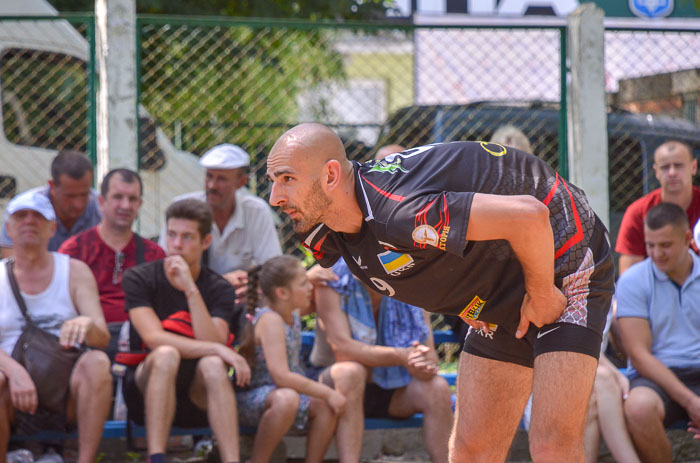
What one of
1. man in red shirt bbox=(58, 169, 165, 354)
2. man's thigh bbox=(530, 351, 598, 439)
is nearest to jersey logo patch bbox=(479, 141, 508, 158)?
man's thigh bbox=(530, 351, 598, 439)

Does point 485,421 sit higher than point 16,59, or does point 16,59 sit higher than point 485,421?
point 16,59

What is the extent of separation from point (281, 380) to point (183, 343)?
1.87ft

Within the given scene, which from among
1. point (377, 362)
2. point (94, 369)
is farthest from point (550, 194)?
point (94, 369)

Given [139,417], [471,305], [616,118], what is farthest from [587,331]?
[616,118]

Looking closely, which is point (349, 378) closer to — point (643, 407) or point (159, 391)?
point (159, 391)

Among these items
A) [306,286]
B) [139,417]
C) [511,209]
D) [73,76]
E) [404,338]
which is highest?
[73,76]

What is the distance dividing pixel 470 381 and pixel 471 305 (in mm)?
393

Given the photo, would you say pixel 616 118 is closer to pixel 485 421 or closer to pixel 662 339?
pixel 662 339

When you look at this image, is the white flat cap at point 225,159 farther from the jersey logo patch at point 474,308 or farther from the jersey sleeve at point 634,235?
the jersey logo patch at point 474,308

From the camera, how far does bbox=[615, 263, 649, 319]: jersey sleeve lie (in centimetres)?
511

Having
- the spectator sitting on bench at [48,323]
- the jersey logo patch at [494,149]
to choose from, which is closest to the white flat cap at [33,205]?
the spectator sitting on bench at [48,323]

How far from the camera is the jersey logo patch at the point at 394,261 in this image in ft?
9.95

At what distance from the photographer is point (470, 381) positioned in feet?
11.5

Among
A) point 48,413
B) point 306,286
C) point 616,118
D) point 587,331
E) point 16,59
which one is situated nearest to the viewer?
point 587,331
